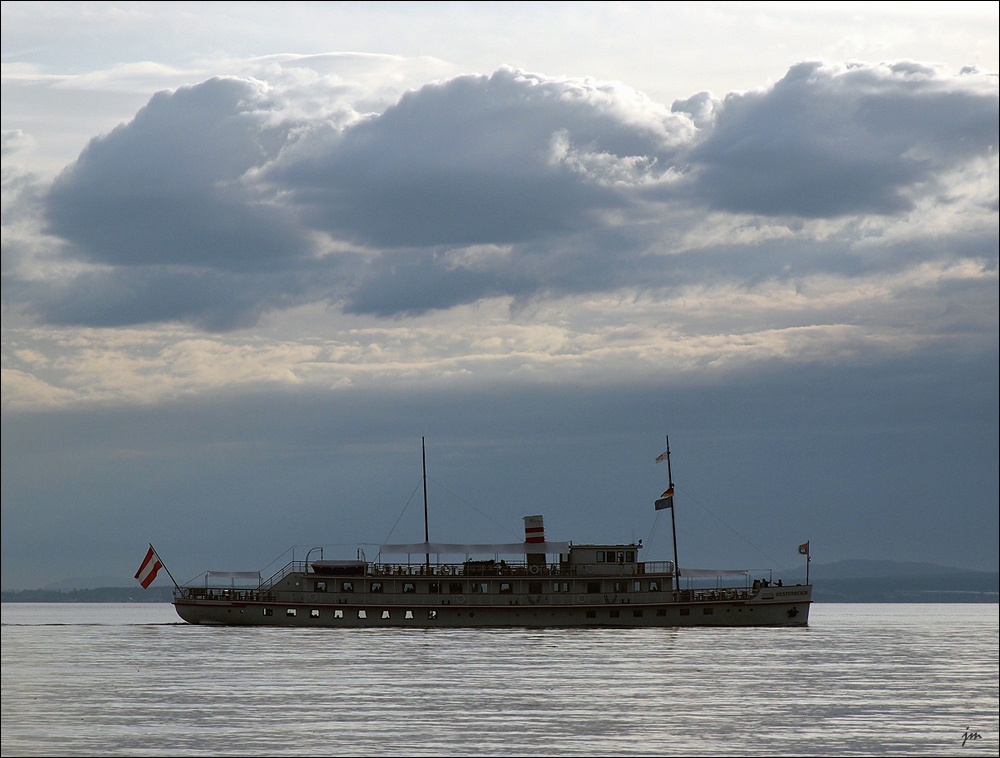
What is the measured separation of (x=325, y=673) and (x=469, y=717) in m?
15.9

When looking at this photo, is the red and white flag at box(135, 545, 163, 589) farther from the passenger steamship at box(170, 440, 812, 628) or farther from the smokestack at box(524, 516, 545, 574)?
the smokestack at box(524, 516, 545, 574)

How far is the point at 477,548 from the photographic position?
88.3m

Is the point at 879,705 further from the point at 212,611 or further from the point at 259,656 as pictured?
the point at 212,611

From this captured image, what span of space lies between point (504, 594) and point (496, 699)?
44.8m

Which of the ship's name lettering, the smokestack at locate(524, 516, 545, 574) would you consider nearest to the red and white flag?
the smokestack at locate(524, 516, 545, 574)

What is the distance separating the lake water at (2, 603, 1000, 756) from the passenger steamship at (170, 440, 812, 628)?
11831 mm

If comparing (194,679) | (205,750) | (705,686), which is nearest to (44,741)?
(205,750)

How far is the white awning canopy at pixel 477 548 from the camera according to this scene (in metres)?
86.8

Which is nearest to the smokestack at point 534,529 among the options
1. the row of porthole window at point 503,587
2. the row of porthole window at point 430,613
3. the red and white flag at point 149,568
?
the row of porthole window at point 503,587

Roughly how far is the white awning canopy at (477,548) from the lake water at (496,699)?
1363cm

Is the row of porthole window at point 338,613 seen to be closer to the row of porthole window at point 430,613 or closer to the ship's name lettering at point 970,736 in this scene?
the row of porthole window at point 430,613

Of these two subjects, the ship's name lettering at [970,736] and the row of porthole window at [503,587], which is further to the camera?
the row of porthole window at [503,587]

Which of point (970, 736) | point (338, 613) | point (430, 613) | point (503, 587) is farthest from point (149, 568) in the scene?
point (970, 736)

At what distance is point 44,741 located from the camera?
31625mm
